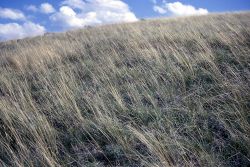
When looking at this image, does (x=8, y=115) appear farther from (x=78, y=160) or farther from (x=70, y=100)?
(x=78, y=160)

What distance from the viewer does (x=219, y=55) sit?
5008mm

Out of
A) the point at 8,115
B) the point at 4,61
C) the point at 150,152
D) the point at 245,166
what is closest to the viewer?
the point at 245,166

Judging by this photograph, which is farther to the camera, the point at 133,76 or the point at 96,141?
the point at 133,76

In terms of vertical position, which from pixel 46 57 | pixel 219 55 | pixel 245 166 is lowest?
pixel 245 166

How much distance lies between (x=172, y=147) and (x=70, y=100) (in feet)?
6.93

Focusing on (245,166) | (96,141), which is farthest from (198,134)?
(96,141)

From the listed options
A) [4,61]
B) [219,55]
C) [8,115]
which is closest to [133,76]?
[219,55]

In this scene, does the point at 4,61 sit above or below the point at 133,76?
above

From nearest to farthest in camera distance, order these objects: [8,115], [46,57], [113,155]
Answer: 1. [113,155]
2. [8,115]
3. [46,57]

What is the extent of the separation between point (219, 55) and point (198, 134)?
9.06 feet

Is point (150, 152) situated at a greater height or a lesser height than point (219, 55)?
lesser

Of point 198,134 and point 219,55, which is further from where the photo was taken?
point 219,55

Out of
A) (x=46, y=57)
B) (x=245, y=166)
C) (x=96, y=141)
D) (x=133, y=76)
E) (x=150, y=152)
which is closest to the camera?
(x=245, y=166)

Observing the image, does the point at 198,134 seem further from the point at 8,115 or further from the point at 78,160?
the point at 8,115
